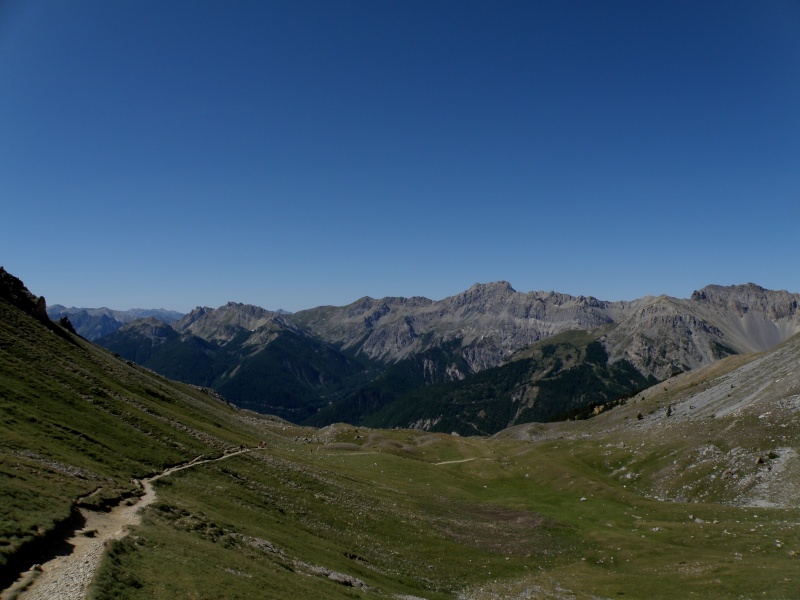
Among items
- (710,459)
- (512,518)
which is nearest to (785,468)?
(710,459)

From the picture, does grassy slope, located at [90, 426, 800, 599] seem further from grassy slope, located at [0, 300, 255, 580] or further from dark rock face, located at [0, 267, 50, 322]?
dark rock face, located at [0, 267, 50, 322]

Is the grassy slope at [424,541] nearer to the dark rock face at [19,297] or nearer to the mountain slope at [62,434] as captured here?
the mountain slope at [62,434]

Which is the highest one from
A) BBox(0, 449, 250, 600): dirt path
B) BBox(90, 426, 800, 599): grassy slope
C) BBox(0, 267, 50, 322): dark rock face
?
BBox(0, 267, 50, 322): dark rock face

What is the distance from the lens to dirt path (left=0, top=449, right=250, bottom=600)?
2150 centimetres

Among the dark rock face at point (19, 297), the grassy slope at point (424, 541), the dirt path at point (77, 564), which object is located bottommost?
the grassy slope at point (424, 541)

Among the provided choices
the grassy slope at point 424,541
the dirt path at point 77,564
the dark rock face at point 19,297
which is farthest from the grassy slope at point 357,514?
the dark rock face at point 19,297

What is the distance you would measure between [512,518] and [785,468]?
47202 mm

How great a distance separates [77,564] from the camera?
24.5 m

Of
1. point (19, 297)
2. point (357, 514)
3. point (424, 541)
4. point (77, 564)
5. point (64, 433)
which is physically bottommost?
point (424, 541)

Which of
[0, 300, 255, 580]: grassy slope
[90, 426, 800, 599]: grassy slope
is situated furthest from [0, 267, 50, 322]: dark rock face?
[90, 426, 800, 599]: grassy slope

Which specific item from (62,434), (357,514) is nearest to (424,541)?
(357,514)

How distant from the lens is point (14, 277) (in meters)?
105

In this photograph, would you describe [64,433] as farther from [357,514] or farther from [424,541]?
[424,541]

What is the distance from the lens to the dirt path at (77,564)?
21500 millimetres
